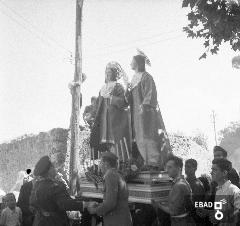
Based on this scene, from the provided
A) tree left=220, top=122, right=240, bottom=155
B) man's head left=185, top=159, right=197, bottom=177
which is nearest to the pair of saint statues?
man's head left=185, top=159, right=197, bottom=177

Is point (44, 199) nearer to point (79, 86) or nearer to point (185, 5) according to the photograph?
point (185, 5)

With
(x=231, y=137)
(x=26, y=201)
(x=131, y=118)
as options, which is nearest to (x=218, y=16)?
(x=131, y=118)

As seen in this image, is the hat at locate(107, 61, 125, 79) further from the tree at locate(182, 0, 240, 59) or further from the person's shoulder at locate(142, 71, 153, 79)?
the tree at locate(182, 0, 240, 59)

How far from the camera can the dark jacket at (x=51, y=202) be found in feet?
13.6

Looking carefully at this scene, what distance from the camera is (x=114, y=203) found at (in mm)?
3883

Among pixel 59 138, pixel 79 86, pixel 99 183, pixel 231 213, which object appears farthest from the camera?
pixel 59 138

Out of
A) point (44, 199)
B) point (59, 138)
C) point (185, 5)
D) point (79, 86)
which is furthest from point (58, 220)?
point (59, 138)

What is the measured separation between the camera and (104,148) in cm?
662

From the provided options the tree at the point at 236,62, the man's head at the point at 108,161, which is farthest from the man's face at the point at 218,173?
the tree at the point at 236,62

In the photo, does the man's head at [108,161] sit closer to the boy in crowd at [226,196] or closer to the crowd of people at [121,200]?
the crowd of people at [121,200]

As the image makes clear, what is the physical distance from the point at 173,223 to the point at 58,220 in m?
1.38

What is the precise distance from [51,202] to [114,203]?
832mm

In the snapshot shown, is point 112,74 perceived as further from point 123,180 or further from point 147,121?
point 123,180

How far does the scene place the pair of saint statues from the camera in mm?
5840
